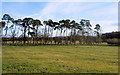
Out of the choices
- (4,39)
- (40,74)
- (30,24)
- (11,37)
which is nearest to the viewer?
(40,74)

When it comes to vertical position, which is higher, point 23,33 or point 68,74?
point 23,33

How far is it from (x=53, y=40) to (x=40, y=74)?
159 ft

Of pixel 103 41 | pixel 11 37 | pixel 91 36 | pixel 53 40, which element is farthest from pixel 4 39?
pixel 103 41

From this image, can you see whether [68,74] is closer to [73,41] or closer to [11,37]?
[11,37]

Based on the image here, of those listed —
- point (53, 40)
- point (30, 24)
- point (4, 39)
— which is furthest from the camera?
point (53, 40)

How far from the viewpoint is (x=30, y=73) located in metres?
7.05

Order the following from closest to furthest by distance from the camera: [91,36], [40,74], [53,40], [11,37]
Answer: [40,74] < [11,37] < [53,40] < [91,36]

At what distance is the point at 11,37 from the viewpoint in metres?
46.3

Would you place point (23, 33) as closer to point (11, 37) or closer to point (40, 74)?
point (11, 37)

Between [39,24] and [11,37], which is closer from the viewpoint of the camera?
[11,37]

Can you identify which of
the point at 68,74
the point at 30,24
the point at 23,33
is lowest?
the point at 68,74

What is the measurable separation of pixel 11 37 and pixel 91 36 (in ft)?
139

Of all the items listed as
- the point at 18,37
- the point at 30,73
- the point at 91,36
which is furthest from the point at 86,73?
the point at 91,36

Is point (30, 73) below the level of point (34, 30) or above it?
below
